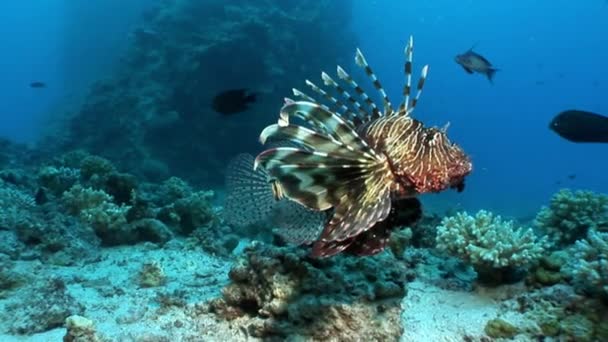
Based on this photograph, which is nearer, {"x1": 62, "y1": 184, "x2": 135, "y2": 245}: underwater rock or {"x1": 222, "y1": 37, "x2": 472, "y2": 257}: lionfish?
{"x1": 222, "y1": 37, "x2": 472, "y2": 257}: lionfish

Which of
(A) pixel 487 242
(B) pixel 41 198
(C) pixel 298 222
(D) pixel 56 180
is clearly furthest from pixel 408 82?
(D) pixel 56 180

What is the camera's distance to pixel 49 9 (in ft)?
315

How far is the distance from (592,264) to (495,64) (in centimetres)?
13195

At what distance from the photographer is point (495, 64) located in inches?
4771

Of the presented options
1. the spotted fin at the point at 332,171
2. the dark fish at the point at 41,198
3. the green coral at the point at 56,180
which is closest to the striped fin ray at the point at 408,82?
the spotted fin at the point at 332,171

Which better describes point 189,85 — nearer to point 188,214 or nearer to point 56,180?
point 56,180

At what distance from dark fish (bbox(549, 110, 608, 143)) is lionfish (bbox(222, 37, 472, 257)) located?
10.5 ft

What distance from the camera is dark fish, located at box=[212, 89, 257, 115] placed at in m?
6.95

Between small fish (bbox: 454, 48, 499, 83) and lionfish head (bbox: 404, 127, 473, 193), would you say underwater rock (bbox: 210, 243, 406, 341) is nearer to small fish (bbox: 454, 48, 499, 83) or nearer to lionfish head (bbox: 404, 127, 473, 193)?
lionfish head (bbox: 404, 127, 473, 193)

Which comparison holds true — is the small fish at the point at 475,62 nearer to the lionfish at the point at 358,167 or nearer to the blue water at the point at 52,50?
the lionfish at the point at 358,167

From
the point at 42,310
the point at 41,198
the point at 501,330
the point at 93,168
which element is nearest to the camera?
the point at 501,330

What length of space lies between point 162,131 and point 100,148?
8.10 feet

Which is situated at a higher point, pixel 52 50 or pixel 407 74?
pixel 52 50

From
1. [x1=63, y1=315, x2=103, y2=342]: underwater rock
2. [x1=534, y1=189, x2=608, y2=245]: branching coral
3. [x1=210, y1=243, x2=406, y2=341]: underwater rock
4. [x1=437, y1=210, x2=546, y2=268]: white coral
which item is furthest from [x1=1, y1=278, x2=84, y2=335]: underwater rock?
[x1=534, y1=189, x2=608, y2=245]: branching coral
